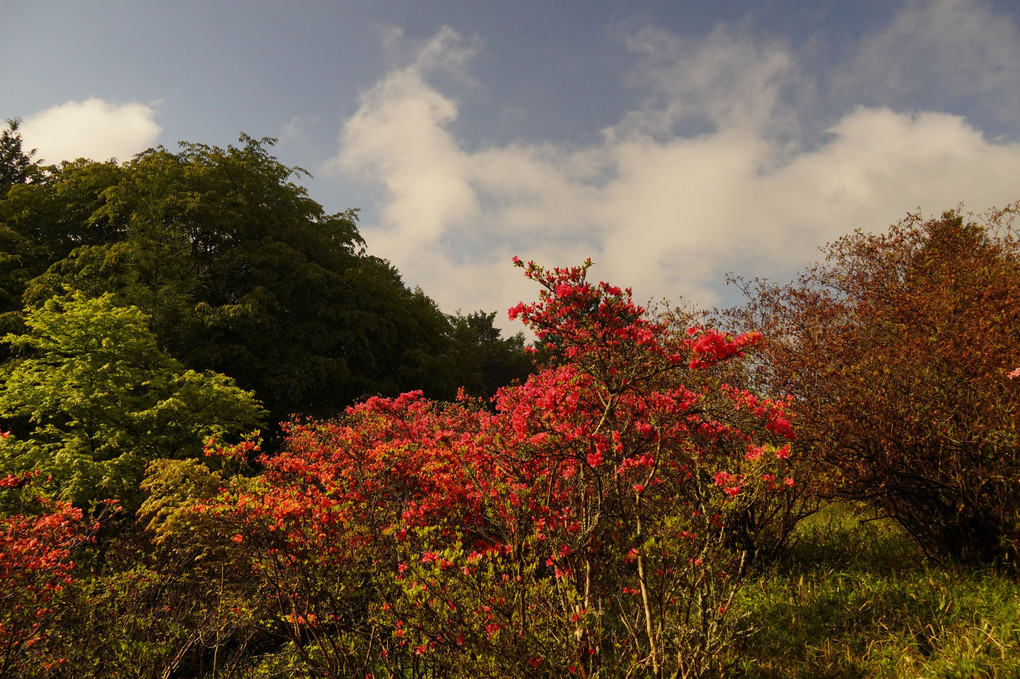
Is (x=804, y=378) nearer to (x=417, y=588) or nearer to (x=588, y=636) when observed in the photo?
(x=588, y=636)

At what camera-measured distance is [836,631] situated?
5.04 m

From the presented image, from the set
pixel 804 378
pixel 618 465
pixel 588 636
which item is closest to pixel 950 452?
pixel 804 378

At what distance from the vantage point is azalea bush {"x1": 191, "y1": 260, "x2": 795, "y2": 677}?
3693mm

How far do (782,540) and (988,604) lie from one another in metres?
1.99

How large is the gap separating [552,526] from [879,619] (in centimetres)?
341

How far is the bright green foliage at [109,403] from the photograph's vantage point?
8391mm

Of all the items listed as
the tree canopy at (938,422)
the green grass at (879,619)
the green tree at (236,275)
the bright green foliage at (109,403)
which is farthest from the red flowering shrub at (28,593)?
the green tree at (236,275)

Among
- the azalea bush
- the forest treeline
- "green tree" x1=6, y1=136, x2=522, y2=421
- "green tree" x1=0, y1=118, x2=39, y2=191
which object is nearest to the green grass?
the forest treeline

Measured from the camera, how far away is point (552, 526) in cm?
453

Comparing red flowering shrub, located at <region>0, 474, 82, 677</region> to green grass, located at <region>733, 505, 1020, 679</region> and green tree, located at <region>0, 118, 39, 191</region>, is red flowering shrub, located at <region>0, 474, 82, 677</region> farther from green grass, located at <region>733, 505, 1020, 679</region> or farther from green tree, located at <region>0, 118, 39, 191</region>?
green tree, located at <region>0, 118, 39, 191</region>

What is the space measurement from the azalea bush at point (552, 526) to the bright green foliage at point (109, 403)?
14.9ft

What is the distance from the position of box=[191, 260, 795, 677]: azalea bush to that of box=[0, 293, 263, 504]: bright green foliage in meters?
4.53

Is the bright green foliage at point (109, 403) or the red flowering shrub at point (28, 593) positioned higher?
the bright green foliage at point (109, 403)

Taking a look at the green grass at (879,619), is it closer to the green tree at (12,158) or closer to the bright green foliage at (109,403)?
the bright green foliage at (109,403)
